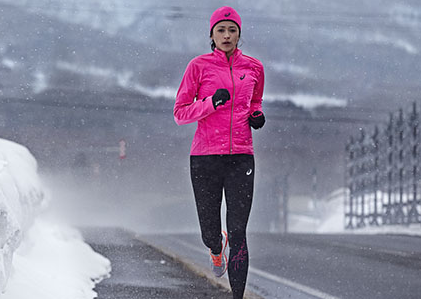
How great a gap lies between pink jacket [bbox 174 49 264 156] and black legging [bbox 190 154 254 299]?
79mm

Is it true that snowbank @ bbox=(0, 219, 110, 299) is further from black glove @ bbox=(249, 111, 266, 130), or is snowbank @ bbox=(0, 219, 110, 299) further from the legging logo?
black glove @ bbox=(249, 111, 266, 130)

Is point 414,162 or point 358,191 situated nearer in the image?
point 414,162

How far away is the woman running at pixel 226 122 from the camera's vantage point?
4.00 metres

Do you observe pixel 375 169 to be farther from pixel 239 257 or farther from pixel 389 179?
pixel 239 257

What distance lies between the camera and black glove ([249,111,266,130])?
407cm

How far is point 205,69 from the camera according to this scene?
4.04 m

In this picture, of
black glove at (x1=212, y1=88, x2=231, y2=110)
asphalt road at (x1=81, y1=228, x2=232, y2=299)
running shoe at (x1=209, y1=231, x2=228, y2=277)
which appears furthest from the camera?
asphalt road at (x1=81, y1=228, x2=232, y2=299)

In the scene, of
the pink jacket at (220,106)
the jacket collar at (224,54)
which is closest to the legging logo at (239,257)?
the pink jacket at (220,106)

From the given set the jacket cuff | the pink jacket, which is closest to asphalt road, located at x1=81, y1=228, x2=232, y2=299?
the pink jacket

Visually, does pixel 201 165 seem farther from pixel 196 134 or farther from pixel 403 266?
pixel 403 266

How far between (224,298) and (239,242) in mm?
1884

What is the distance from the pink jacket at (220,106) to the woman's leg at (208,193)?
8 cm

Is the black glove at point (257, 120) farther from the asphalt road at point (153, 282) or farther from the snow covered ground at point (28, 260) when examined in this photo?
the asphalt road at point (153, 282)

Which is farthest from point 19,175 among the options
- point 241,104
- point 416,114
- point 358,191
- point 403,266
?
point 358,191
